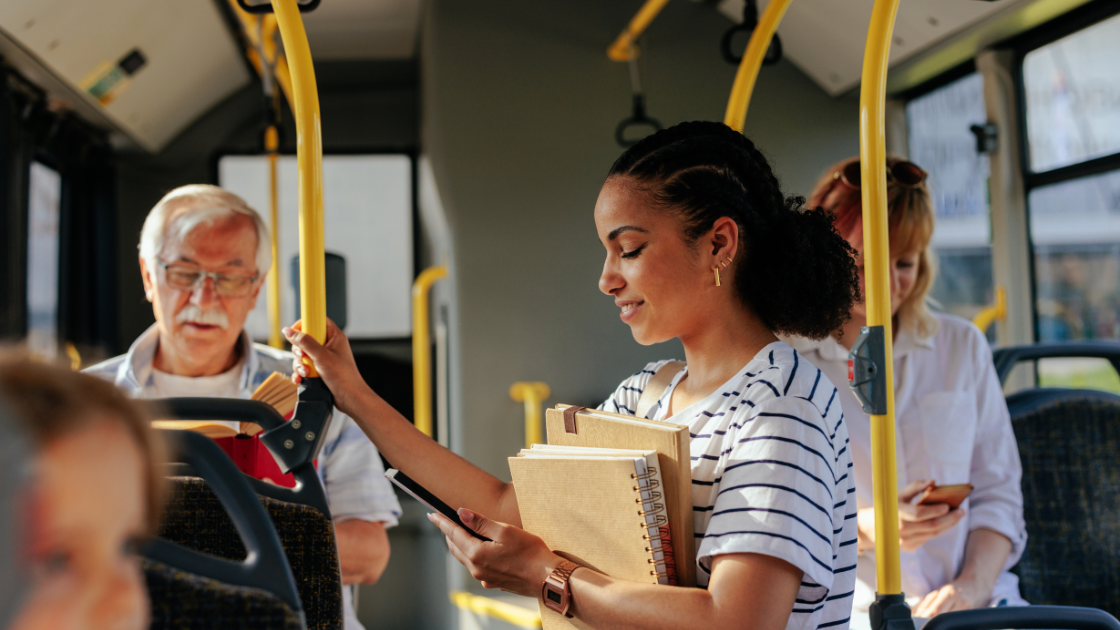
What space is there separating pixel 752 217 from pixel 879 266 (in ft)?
0.82

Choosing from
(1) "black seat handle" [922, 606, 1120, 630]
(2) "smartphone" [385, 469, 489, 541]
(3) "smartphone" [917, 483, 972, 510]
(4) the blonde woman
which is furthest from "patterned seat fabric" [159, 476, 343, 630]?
(4) the blonde woman

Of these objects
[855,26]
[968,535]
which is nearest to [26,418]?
[968,535]

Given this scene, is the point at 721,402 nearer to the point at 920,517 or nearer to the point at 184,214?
the point at 920,517

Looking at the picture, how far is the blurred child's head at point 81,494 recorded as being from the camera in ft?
1.52

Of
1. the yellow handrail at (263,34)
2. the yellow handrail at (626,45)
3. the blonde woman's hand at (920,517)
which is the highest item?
the yellow handrail at (626,45)

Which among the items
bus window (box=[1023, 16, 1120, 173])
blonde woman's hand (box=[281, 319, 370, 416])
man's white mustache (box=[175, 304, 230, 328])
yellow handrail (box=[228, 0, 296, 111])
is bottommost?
blonde woman's hand (box=[281, 319, 370, 416])

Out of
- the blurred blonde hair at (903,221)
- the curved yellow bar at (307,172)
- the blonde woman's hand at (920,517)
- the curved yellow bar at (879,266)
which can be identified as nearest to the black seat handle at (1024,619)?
the curved yellow bar at (879,266)

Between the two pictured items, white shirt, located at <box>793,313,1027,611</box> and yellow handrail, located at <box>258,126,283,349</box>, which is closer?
white shirt, located at <box>793,313,1027,611</box>

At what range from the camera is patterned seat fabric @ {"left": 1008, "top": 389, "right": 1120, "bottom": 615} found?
1.81 metres

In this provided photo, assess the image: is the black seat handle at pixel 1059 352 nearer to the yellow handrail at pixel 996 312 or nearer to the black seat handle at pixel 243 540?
the yellow handrail at pixel 996 312

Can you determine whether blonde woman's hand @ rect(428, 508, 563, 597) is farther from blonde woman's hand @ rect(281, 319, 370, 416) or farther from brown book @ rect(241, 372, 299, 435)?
brown book @ rect(241, 372, 299, 435)

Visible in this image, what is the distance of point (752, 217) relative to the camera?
3.56 feet

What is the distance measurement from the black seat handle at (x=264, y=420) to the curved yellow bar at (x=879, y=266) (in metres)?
0.81

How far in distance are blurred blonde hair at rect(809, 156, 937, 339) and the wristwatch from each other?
105cm
